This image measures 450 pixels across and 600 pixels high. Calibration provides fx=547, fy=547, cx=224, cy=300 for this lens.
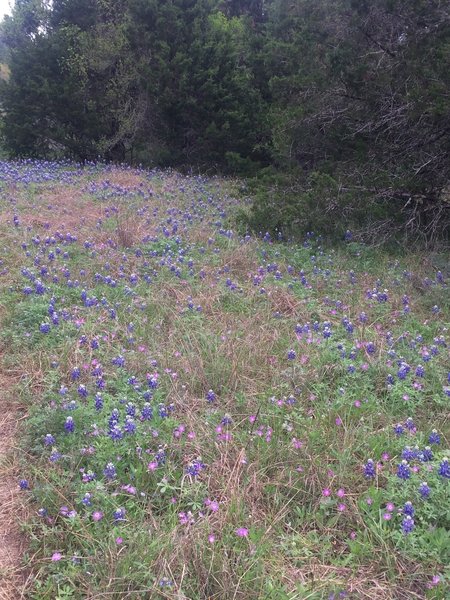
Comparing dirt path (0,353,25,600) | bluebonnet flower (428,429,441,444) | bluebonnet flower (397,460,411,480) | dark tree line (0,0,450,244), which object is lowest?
dirt path (0,353,25,600)

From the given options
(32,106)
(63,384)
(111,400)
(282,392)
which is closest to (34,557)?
(111,400)

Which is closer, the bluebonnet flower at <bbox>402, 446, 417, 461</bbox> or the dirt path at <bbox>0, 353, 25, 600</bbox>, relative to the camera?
the dirt path at <bbox>0, 353, 25, 600</bbox>

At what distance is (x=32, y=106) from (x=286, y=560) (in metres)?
13.9

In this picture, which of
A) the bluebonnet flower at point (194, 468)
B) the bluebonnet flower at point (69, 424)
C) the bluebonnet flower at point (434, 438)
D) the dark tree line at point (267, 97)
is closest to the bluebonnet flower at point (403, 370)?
the bluebonnet flower at point (434, 438)

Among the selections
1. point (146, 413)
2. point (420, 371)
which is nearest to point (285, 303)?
point (420, 371)

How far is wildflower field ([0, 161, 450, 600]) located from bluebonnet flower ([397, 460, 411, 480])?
0.01 meters

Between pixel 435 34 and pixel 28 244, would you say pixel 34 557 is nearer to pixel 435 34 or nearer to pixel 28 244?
pixel 28 244

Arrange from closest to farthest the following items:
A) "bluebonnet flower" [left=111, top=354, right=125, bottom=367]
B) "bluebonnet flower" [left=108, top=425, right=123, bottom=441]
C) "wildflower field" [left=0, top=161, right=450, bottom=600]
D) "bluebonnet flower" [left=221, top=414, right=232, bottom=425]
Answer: "wildflower field" [left=0, top=161, right=450, bottom=600]
"bluebonnet flower" [left=108, top=425, right=123, bottom=441]
"bluebonnet flower" [left=221, top=414, right=232, bottom=425]
"bluebonnet flower" [left=111, top=354, right=125, bottom=367]

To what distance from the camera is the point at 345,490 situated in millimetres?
2420

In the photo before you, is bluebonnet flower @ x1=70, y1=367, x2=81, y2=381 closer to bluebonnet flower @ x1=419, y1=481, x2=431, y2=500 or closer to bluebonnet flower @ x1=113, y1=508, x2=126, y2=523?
bluebonnet flower @ x1=113, y1=508, x2=126, y2=523

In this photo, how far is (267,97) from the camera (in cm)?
1388

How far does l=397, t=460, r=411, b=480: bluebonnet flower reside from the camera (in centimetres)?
236

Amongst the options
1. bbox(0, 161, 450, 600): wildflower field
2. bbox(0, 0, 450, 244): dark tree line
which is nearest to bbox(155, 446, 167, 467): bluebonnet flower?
bbox(0, 161, 450, 600): wildflower field

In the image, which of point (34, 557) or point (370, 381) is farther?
point (370, 381)
